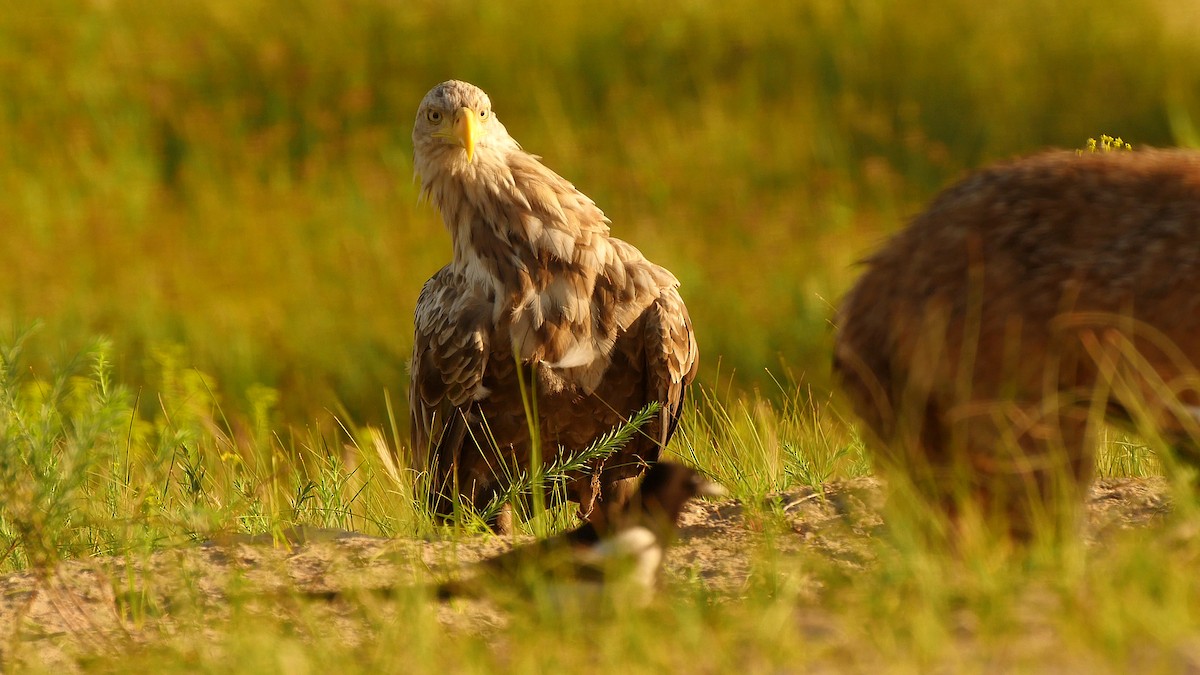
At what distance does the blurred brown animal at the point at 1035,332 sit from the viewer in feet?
9.88

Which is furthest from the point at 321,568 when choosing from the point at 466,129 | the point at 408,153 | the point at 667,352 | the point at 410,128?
the point at 410,128

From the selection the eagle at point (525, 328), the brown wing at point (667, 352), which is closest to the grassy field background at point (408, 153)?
the brown wing at point (667, 352)

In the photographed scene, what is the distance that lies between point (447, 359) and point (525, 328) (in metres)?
0.35

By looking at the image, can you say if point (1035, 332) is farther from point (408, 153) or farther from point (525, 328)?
point (408, 153)

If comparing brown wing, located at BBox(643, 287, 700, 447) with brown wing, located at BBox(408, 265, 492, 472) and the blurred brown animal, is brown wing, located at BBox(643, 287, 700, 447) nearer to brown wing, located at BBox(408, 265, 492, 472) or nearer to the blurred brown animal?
brown wing, located at BBox(408, 265, 492, 472)

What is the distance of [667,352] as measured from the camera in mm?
5125

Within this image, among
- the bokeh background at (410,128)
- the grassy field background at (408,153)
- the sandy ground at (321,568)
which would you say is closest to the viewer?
the sandy ground at (321,568)

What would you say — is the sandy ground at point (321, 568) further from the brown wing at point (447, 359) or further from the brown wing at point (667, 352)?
the brown wing at point (447, 359)

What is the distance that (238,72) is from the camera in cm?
1177

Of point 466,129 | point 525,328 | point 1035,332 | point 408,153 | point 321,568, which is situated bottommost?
point 321,568

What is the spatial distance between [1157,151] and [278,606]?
258 cm

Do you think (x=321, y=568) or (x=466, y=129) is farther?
(x=466, y=129)

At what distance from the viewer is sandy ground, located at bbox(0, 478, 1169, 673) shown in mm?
3424

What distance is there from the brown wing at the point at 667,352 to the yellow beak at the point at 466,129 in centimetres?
93
